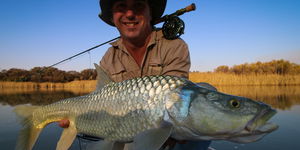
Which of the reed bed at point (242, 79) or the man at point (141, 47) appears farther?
the reed bed at point (242, 79)

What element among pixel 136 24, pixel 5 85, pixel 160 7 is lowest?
pixel 5 85

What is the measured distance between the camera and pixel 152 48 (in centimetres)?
312

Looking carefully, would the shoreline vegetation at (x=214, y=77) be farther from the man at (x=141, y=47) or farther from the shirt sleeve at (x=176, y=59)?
the shirt sleeve at (x=176, y=59)

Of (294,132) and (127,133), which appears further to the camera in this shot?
(294,132)

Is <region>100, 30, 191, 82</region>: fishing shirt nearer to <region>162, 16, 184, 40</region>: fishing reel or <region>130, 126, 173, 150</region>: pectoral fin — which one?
<region>162, 16, 184, 40</region>: fishing reel

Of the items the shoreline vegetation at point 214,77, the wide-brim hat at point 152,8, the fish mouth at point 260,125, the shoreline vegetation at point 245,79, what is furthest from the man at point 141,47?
the shoreline vegetation at point 245,79

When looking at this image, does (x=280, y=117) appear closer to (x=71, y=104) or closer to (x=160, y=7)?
(x=160, y=7)

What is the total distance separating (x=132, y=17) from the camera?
2.99 meters

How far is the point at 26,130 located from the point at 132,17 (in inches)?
75.6

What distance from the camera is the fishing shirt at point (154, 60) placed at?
9.43 ft

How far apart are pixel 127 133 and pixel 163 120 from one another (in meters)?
0.40

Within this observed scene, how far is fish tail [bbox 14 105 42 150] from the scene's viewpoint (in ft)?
8.18

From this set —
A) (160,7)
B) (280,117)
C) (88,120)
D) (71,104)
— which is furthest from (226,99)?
(280,117)

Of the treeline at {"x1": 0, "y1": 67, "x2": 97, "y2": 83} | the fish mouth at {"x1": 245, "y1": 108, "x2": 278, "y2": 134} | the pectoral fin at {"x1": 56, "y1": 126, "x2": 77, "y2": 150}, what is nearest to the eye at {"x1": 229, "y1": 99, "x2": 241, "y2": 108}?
the fish mouth at {"x1": 245, "y1": 108, "x2": 278, "y2": 134}
